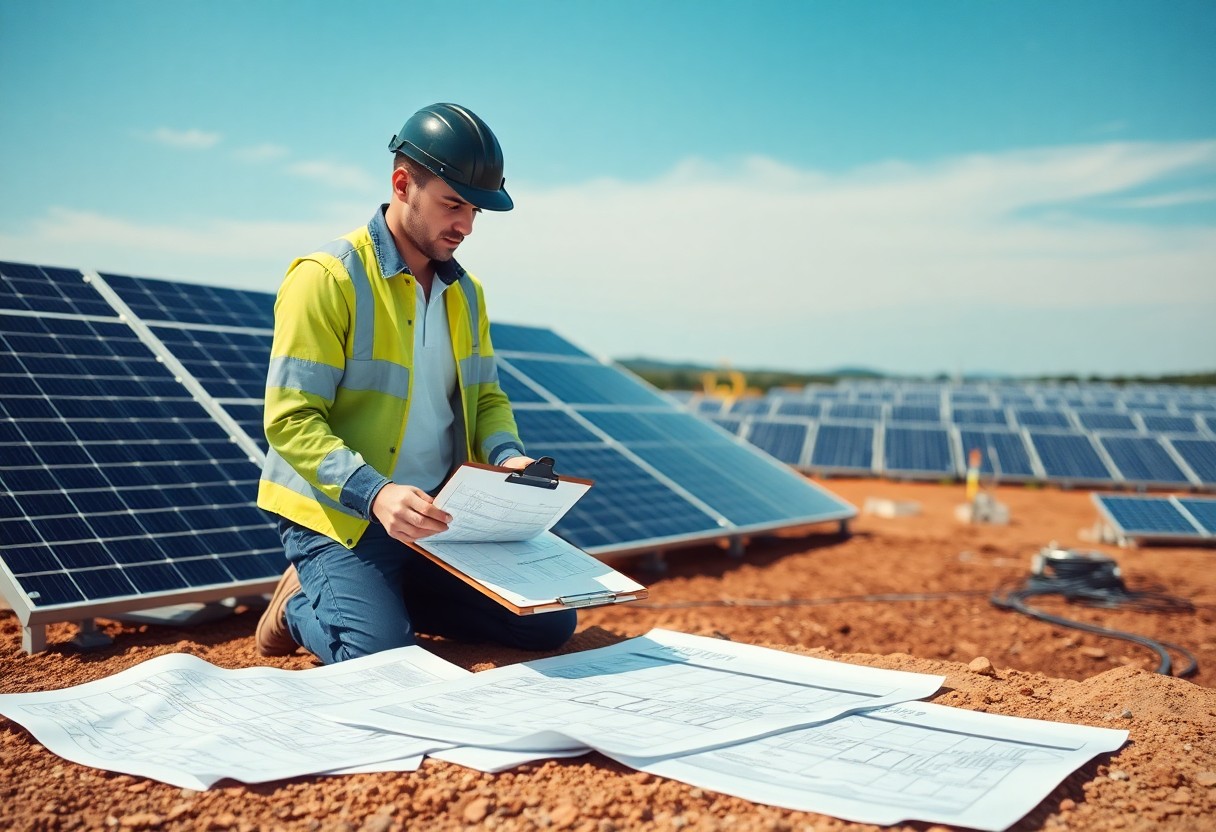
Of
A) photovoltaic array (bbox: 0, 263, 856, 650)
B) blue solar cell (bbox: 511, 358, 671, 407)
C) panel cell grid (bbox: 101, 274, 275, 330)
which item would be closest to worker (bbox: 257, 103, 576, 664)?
photovoltaic array (bbox: 0, 263, 856, 650)

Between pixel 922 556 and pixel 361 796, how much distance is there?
776cm

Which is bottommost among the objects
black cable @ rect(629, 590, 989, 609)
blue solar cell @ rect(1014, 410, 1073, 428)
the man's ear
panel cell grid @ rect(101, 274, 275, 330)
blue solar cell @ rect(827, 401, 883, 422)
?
black cable @ rect(629, 590, 989, 609)

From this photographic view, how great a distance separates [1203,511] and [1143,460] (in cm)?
747

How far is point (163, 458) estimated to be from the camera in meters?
5.09

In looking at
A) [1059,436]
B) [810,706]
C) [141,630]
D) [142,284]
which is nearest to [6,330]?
[142,284]

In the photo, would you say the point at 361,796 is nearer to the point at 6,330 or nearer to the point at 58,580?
the point at 58,580

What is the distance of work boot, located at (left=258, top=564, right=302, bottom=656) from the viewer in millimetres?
3904

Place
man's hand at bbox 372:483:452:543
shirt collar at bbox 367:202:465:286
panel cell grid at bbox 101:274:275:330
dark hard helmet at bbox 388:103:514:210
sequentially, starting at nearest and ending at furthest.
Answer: man's hand at bbox 372:483:452:543, dark hard helmet at bbox 388:103:514:210, shirt collar at bbox 367:202:465:286, panel cell grid at bbox 101:274:275:330

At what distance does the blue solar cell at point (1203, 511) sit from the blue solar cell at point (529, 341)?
7.04 m

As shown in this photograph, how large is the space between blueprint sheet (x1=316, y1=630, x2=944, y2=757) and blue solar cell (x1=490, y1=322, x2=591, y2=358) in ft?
19.9

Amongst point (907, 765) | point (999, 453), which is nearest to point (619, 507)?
point (907, 765)

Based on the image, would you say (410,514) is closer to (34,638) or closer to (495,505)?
(495,505)

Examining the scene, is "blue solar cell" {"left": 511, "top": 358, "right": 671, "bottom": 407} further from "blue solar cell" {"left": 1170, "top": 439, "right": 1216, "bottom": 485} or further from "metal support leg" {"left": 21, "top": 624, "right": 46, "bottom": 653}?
"blue solar cell" {"left": 1170, "top": 439, "right": 1216, "bottom": 485}

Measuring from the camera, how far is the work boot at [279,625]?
12.8 feet
